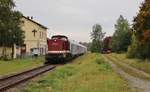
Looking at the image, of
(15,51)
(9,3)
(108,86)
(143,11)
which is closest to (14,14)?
(9,3)

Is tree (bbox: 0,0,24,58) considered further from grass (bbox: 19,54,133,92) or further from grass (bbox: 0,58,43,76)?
grass (bbox: 19,54,133,92)

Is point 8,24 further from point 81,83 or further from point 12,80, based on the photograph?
point 81,83

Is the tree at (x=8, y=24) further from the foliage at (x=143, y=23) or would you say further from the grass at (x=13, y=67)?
the foliage at (x=143, y=23)

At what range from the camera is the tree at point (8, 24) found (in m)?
67.9

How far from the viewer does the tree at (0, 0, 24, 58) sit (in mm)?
67938

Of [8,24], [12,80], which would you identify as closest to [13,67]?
[12,80]

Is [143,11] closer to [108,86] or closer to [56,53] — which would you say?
[56,53]

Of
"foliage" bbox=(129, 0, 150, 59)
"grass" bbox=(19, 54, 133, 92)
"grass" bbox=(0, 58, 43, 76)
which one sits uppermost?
"foliage" bbox=(129, 0, 150, 59)

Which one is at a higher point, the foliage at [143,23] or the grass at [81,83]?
the foliage at [143,23]

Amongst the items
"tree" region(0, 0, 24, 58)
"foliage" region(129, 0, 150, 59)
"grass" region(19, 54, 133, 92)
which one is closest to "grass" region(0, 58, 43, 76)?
"grass" region(19, 54, 133, 92)

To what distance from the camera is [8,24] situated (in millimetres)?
68188

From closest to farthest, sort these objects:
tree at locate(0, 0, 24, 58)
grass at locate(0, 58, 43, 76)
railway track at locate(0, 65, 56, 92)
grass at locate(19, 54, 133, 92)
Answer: grass at locate(19, 54, 133, 92), railway track at locate(0, 65, 56, 92), grass at locate(0, 58, 43, 76), tree at locate(0, 0, 24, 58)

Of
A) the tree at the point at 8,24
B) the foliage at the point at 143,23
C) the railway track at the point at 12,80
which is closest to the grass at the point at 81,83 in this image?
the railway track at the point at 12,80

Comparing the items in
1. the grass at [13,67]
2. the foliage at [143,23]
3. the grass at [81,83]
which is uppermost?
the foliage at [143,23]
